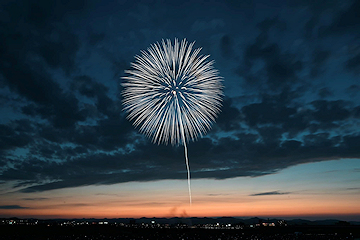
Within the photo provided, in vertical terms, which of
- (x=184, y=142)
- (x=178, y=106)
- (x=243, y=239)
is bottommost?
(x=243, y=239)

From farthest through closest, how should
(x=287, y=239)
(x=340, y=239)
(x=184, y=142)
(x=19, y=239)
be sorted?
(x=19, y=239)
(x=287, y=239)
(x=340, y=239)
(x=184, y=142)

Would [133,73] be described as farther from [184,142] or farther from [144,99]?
[184,142]

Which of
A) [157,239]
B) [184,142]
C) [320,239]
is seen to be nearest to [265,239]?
[320,239]

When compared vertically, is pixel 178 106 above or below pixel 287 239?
above

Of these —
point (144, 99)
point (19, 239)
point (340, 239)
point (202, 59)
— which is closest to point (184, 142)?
point (144, 99)

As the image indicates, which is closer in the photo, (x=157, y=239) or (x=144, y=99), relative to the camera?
(x=144, y=99)

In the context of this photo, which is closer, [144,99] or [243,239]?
[144,99]

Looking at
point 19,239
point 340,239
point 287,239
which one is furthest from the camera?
point 19,239

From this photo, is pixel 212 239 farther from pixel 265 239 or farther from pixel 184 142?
pixel 184 142

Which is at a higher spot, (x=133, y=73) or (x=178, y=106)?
(x=133, y=73)
